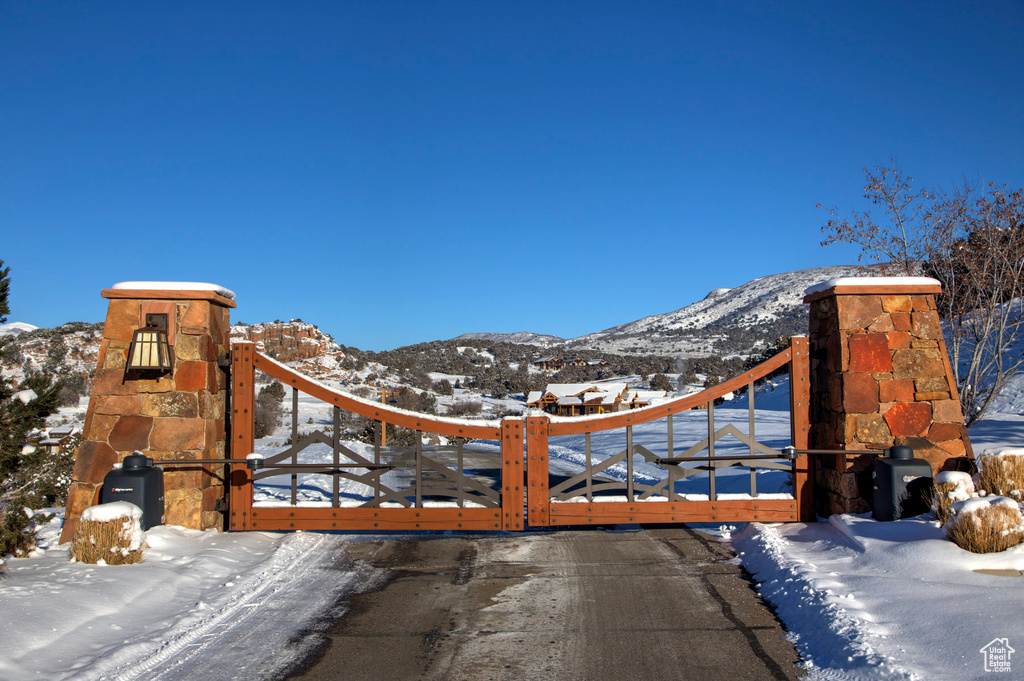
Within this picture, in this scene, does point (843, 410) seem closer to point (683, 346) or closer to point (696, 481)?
point (696, 481)

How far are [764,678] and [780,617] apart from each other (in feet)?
3.08

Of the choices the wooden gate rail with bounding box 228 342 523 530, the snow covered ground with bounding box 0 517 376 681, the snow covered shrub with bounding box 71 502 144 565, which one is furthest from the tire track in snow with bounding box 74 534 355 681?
the snow covered shrub with bounding box 71 502 144 565

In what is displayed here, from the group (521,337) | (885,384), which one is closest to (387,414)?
(885,384)

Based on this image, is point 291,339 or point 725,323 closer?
point 291,339

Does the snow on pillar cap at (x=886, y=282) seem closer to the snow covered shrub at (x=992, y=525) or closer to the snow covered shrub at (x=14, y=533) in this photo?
the snow covered shrub at (x=992, y=525)

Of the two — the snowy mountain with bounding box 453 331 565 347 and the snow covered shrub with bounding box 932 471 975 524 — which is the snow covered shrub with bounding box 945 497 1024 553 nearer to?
the snow covered shrub with bounding box 932 471 975 524

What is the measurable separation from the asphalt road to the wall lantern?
2.51 meters

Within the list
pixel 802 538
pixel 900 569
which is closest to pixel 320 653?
pixel 900 569

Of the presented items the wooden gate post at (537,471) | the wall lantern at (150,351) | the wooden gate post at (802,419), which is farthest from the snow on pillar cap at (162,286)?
the wooden gate post at (802,419)

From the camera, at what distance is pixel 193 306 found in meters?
6.52

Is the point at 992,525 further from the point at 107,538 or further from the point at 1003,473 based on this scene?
the point at 107,538

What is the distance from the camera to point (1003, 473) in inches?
212

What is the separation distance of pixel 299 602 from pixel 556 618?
185 centimetres

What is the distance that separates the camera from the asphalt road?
3654 millimetres
